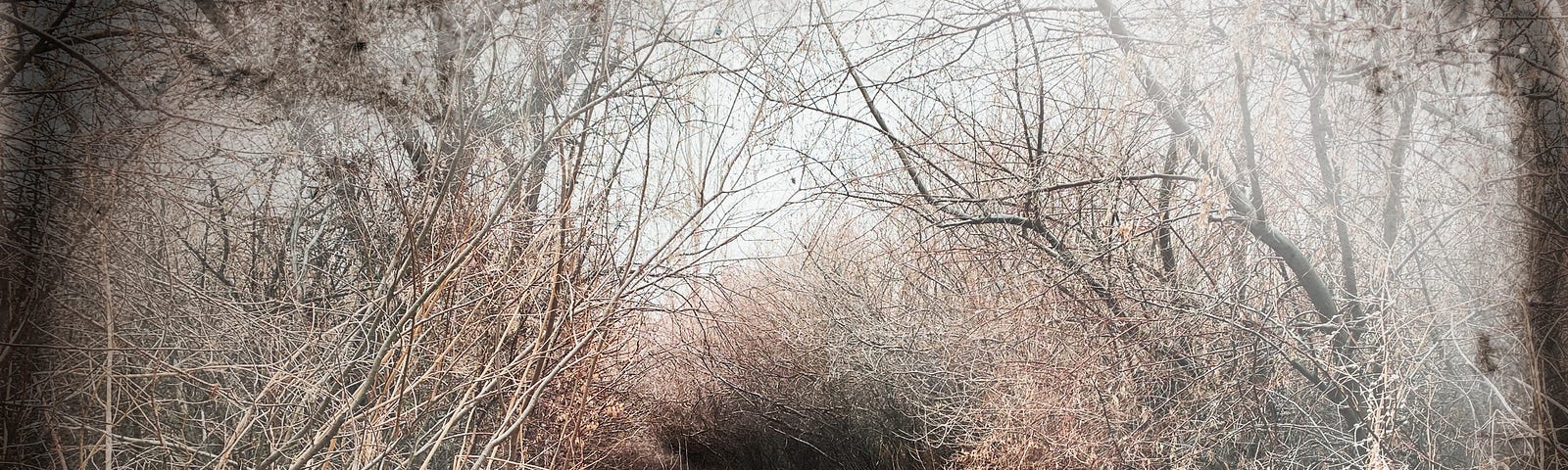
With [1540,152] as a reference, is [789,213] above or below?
above

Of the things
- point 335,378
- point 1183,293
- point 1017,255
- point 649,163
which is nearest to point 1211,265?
point 1183,293

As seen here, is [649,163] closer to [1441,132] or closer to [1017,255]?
[1017,255]

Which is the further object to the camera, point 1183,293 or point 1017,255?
point 1017,255

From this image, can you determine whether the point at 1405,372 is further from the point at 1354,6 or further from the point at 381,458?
the point at 381,458

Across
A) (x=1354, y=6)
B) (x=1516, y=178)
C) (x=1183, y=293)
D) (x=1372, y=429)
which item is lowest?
(x=1372, y=429)

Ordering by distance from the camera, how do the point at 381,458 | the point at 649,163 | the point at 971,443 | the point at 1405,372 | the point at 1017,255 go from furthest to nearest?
the point at 971,443, the point at 649,163, the point at 1017,255, the point at 1405,372, the point at 381,458

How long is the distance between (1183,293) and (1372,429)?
1.70 feet

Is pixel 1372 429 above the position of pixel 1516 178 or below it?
below

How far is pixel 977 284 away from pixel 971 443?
0.63 meters

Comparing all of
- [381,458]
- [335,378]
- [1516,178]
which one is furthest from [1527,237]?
[335,378]

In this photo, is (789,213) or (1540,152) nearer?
(1540,152)

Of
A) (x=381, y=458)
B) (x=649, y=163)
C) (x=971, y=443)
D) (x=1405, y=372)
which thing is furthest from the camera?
(x=971, y=443)

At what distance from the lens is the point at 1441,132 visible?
225 centimetres

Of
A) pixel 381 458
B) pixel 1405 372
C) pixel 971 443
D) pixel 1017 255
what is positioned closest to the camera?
pixel 381 458
